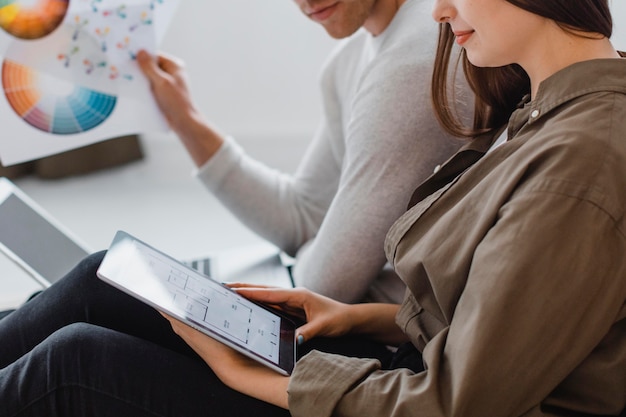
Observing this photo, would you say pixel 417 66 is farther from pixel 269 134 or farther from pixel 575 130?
pixel 269 134

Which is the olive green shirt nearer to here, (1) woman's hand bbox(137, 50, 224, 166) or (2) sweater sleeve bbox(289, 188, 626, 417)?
(2) sweater sleeve bbox(289, 188, 626, 417)

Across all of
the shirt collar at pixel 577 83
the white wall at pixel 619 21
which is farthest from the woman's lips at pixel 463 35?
the white wall at pixel 619 21

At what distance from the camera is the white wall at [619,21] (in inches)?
44.5

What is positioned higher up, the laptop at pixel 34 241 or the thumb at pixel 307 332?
the thumb at pixel 307 332

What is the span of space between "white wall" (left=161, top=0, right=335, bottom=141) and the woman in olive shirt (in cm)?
169

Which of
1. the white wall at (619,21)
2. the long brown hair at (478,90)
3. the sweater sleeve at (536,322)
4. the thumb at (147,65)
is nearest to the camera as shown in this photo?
the sweater sleeve at (536,322)

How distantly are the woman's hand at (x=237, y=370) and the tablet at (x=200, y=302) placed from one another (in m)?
0.02

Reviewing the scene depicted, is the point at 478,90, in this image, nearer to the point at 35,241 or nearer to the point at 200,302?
the point at 200,302

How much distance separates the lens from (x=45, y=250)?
1390 millimetres

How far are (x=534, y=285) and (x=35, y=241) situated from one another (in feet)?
3.14

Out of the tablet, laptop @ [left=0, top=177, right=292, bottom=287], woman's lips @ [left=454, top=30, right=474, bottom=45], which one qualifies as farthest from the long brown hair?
laptop @ [left=0, top=177, right=292, bottom=287]

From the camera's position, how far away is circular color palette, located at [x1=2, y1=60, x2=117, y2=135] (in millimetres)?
1328

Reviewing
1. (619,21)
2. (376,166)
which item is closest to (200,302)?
(376,166)

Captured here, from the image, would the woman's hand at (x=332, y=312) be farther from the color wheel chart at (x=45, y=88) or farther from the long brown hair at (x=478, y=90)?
the color wheel chart at (x=45, y=88)
